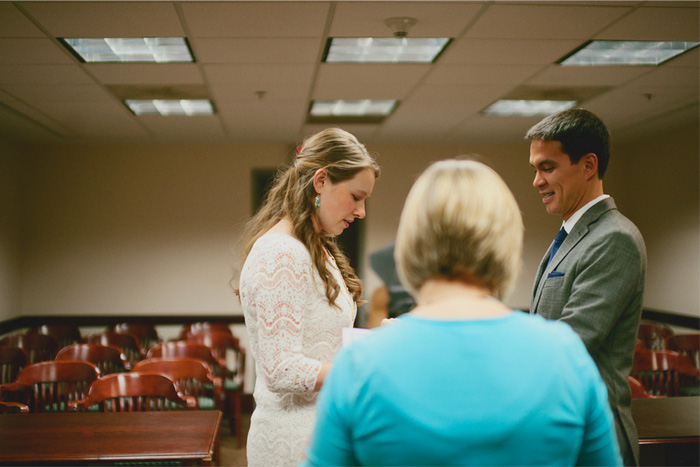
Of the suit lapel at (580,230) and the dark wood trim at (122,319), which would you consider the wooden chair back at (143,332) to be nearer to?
the dark wood trim at (122,319)

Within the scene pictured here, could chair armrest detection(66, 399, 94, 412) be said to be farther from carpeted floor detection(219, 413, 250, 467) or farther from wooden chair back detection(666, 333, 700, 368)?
wooden chair back detection(666, 333, 700, 368)

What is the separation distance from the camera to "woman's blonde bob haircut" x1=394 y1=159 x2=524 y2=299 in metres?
0.76

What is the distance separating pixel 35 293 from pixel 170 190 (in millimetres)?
1955

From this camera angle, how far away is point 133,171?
6512mm

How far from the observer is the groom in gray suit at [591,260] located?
1417 mm

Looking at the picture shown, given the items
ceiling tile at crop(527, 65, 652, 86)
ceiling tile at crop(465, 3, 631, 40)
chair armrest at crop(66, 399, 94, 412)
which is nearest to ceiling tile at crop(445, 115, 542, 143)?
ceiling tile at crop(527, 65, 652, 86)

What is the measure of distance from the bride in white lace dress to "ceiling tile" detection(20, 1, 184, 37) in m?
1.80

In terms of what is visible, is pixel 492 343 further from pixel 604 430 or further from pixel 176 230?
pixel 176 230

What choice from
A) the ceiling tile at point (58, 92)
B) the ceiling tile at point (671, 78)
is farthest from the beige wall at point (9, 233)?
the ceiling tile at point (671, 78)

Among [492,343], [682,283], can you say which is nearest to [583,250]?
[492,343]

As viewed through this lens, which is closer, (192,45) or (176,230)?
(192,45)

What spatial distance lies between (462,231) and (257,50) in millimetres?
2882

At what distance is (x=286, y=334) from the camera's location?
3.83 ft

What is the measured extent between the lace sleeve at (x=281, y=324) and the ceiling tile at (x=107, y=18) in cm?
201
